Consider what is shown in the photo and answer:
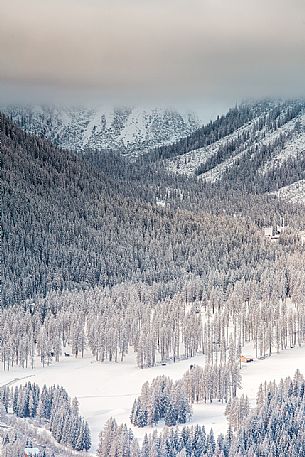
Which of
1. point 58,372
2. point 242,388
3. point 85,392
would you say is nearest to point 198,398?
point 242,388

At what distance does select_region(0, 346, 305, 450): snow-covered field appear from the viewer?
156000 mm

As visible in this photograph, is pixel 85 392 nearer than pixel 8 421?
No

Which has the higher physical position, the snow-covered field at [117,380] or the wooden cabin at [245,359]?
the wooden cabin at [245,359]

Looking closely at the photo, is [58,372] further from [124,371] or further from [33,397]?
[33,397]

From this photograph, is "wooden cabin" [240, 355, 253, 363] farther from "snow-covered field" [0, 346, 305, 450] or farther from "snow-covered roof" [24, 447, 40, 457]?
"snow-covered roof" [24, 447, 40, 457]

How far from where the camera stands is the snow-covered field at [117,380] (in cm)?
15600

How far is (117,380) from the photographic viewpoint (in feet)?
608

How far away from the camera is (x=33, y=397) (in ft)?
506

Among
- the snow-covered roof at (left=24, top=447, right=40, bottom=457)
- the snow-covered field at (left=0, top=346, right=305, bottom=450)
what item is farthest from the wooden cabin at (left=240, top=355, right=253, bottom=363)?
the snow-covered roof at (left=24, top=447, right=40, bottom=457)

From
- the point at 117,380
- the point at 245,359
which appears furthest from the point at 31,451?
the point at 245,359

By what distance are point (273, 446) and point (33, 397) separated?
4293 cm

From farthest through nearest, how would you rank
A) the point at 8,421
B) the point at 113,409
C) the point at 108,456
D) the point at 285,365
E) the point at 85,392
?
the point at 285,365
the point at 85,392
the point at 113,409
the point at 8,421
the point at 108,456

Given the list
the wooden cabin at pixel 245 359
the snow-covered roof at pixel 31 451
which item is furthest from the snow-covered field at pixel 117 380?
the snow-covered roof at pixel 31 451

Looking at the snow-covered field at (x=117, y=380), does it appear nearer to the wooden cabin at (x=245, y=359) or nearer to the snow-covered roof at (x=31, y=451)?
the wooden cabin at (x=245, y=359)
